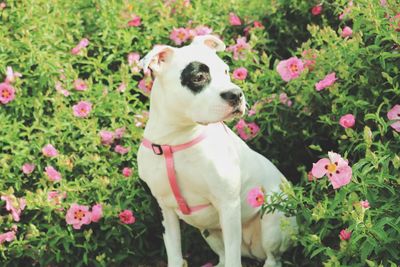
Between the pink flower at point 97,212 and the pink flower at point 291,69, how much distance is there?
54.8 inches

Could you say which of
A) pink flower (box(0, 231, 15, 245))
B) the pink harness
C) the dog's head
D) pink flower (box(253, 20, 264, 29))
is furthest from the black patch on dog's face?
pink flower (box(253, 20, 264, 29))

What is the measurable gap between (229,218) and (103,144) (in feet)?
4.55

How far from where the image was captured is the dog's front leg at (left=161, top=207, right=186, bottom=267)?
4090mm

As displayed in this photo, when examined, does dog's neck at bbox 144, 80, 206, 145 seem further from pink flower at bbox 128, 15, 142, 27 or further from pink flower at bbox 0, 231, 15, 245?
pink flower at bbox 128, 15, 142, 27

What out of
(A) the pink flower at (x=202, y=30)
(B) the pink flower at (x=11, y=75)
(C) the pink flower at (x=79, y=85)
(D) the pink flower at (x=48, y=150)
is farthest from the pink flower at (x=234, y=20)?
(D) the pink flower at (x=48, y=150)

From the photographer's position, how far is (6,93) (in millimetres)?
4918

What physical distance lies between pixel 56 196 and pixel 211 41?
139 cm

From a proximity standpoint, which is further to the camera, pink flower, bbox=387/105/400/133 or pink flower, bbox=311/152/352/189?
pink flower, bbox=387/105/400/133

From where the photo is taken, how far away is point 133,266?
15.4 feet

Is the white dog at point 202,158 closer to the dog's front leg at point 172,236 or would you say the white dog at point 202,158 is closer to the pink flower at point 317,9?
the dog's front leg at point 172,236

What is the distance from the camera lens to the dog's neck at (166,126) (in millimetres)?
3699

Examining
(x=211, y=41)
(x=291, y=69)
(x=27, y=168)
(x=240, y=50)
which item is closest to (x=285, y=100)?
(x=291, y=69)

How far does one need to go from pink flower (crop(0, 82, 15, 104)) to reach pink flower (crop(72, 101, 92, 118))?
1.41 ft

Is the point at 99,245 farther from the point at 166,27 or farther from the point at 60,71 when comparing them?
the point at 166,27
